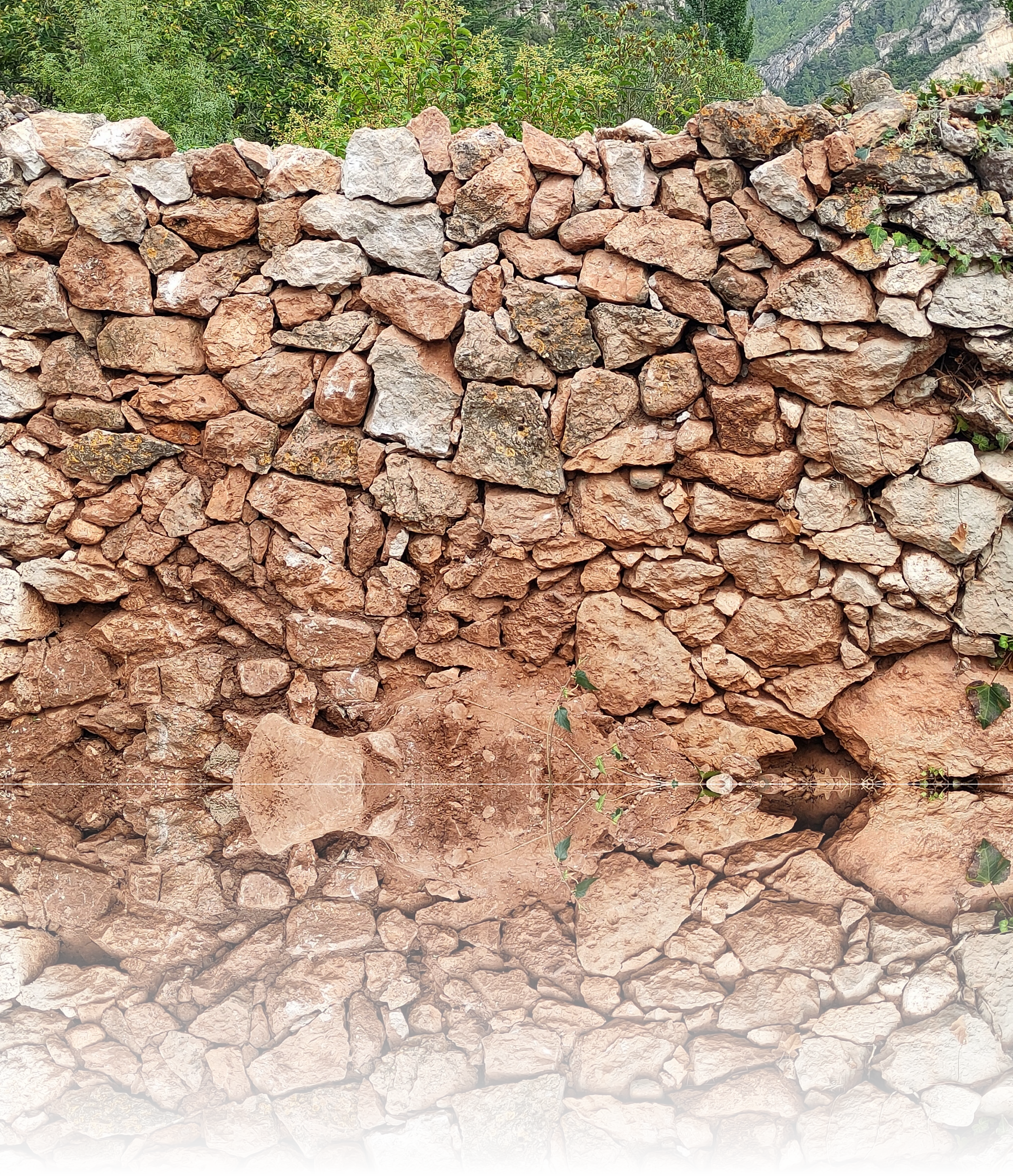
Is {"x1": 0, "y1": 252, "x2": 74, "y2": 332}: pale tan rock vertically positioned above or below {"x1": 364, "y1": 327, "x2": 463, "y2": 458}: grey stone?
above

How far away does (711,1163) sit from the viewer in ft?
12.9

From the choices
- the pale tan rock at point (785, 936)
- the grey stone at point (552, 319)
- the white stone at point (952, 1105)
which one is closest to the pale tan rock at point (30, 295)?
the grey stone at point (552, 319)

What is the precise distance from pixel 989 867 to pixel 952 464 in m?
1.64

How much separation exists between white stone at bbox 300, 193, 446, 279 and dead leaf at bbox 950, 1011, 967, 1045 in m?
3.69

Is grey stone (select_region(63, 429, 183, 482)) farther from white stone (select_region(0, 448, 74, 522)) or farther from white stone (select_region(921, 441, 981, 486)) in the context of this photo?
white stone (select_region(921, 441, 981, 486))

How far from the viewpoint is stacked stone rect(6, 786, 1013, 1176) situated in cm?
393

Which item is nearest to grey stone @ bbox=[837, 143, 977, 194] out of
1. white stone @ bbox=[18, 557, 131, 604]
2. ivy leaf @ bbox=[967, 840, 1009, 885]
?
ivy leaf @ bbox=[967, 840, 1009, 885]

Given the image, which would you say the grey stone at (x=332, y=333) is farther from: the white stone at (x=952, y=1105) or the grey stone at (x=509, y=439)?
the white stone at (x=952, y=1105)

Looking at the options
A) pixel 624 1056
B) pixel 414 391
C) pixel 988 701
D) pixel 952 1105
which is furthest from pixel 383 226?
pixel 952 1105

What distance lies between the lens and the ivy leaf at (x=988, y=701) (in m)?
4.04

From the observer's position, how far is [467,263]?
4.07 metres

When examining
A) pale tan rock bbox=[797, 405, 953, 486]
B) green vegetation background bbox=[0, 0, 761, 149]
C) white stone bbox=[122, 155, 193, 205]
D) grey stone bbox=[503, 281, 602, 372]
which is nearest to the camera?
pale tan rock bbox=[797, 405, 953, 486]

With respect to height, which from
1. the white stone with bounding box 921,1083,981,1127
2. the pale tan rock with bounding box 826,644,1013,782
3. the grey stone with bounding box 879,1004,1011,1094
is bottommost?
the white stone with bounding box 921,1083,981,1127

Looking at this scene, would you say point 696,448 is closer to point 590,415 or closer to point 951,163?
point 590,415
